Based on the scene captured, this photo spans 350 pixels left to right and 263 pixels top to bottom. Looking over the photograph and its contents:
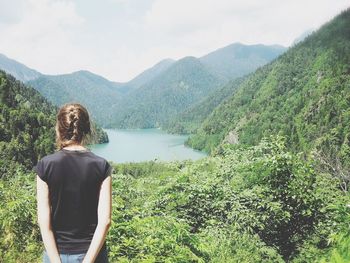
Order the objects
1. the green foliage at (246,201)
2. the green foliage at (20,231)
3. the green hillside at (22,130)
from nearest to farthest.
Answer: the green foliage at (20,231), the green foliage at (246,201), the green hillside at (22,130)

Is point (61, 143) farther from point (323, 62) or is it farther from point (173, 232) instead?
point (323, 62)

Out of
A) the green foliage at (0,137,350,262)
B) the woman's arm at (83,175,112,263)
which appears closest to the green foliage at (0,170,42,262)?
the green foliage at (0,137,350,262)

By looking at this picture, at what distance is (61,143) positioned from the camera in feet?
10.3

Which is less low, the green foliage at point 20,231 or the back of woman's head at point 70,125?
the back of woman's head at point 70,125

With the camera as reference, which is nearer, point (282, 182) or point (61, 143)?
point (61, 143)

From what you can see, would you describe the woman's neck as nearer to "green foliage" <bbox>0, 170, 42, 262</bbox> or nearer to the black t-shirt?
the black t-shirt

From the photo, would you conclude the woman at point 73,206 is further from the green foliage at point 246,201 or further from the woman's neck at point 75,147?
the green foliage at point 246,201

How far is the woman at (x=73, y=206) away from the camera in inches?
117

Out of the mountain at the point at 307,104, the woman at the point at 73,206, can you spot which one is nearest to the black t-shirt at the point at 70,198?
the woman at the point at 73,206

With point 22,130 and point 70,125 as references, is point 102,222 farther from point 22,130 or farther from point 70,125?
point 22,130

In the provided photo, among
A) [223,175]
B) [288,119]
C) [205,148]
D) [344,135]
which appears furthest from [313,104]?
[223,175]

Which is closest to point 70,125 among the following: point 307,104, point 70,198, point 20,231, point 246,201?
point 70,198

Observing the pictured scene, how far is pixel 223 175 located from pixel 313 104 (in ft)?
425

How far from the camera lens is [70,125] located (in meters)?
3.12
